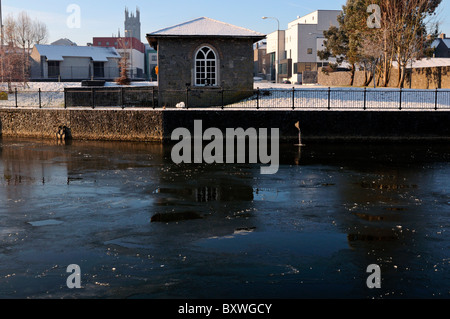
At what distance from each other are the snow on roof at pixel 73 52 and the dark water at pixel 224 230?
52914 millimetres

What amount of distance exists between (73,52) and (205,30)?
41.4 metres

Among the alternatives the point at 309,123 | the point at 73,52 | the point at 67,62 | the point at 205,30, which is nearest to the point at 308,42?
the point at 73,52

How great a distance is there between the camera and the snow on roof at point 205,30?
32312mm

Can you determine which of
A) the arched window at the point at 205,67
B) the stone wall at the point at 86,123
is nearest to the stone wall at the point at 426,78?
the arched window at the point at 205,67

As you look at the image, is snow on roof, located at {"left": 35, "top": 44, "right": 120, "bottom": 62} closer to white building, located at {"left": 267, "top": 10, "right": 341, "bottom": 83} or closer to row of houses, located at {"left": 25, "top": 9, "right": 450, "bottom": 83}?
row of houses, located at {"left": 25, "top": 9, "right": 450, "bottom": 83}

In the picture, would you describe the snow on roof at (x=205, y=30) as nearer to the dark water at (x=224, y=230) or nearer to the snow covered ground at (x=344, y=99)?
the snow covered ground at (x=344, y=99)

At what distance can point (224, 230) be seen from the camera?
10344mm

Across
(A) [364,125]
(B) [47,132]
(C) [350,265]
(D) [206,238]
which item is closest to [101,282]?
(D) [206,238]

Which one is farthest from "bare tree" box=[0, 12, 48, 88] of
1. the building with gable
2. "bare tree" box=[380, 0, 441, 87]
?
"bare tree" box=[380, 0, 441, 87]

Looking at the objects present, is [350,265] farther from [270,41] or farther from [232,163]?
[270,41]

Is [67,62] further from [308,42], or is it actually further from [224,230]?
[224,230]

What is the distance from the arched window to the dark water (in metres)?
15.1

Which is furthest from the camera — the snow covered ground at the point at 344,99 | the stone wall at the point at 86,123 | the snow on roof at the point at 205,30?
the snow on roof at the point at 205,30
